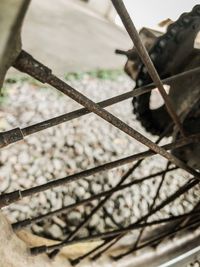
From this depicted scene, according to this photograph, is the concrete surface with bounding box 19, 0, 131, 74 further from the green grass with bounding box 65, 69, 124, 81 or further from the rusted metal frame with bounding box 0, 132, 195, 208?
the rusted metal frame with bounding box 0, 132, 195, 208

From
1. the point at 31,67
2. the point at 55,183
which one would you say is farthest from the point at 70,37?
the point at 31,67

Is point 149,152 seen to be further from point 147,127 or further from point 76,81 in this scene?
point 76,81

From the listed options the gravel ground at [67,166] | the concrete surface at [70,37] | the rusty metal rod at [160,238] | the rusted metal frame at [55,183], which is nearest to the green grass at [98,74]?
the concrete surface at [70,37]

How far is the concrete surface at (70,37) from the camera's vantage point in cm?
514

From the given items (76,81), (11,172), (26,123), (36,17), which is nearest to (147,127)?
(11,172)

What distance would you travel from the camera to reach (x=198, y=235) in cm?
242

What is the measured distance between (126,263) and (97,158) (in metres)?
1.48

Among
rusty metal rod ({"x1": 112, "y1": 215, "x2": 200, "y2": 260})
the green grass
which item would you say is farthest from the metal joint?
the green grass

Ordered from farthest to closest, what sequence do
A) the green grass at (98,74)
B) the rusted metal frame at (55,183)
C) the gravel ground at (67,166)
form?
the green grass at (98,74), the gravel ground at (67,166), the rusted metal frame at (55,183)

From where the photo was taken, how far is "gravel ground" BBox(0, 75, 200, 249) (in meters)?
2.85

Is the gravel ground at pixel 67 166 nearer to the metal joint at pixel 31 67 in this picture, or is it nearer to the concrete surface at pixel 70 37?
the concrete surface at pixel 70 37

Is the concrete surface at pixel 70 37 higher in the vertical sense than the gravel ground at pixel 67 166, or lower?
higher

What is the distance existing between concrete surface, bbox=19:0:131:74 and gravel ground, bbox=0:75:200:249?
1111 millimetres

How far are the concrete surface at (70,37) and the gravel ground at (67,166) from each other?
1111 mm
